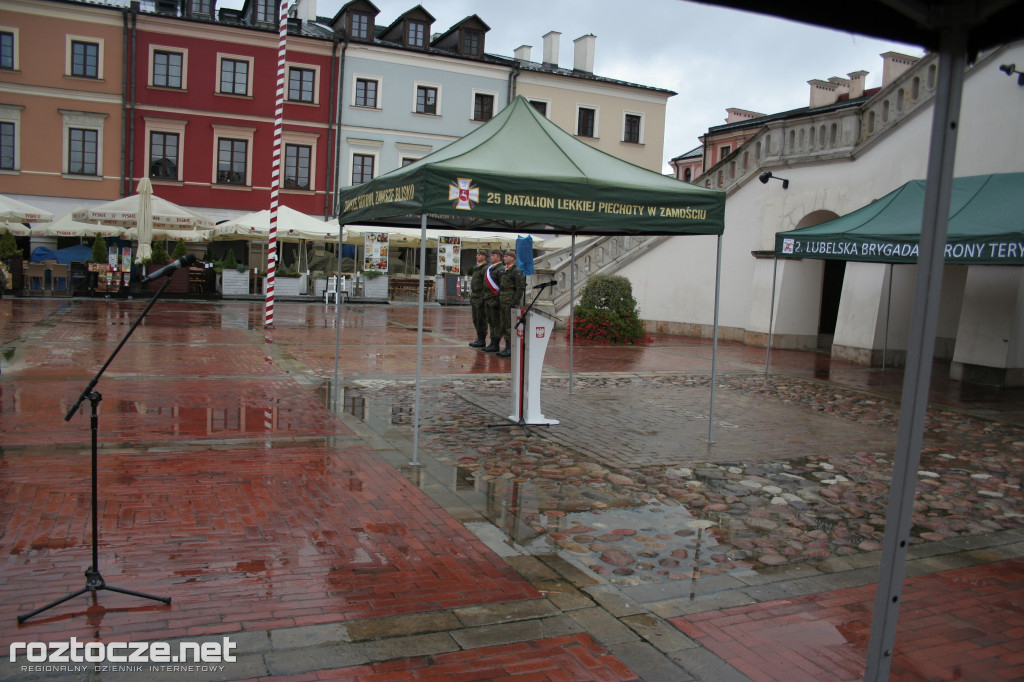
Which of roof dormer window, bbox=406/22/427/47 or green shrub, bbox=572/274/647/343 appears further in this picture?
roof dormer window, bbox=406/22/427/47

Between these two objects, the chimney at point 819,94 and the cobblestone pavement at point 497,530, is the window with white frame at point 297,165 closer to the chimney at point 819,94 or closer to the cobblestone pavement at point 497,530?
the chimney at point 819,94

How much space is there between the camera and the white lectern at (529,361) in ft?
28.1

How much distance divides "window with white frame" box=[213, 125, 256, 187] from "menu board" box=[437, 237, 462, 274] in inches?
396

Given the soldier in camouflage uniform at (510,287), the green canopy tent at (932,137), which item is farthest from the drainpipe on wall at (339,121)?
the green canopy tent at (932,137)

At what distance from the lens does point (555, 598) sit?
14.3 feet

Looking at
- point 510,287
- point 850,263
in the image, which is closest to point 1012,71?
point 850,263

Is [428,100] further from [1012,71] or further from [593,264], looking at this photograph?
[1012,71]

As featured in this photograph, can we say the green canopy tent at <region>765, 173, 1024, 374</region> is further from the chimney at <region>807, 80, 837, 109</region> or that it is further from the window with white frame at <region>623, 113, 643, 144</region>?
the window with white frame at <region>623, 113, 643, 144</region>

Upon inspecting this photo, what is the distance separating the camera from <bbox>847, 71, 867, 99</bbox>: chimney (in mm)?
33406

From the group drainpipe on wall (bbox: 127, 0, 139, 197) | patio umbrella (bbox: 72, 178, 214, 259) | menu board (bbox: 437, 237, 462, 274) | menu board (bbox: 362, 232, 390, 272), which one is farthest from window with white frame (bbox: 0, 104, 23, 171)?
menu board (bbox: 437, 237, 462, 274)

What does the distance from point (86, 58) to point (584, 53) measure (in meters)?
24.7

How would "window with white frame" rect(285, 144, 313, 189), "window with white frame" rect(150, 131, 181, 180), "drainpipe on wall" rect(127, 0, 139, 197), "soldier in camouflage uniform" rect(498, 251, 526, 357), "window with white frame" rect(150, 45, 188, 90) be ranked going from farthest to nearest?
"window with white frame" rect(285, 144, 313, 189)
"window with white frame" rect(150, 131, 181, 180)
"window with white frame" rect(150, 45, 188, 90)
"drainpipe on wall" rect(127, 0, 139, 197)
"soldier in camouflage uniform" rect(498, 251, 526, 357)

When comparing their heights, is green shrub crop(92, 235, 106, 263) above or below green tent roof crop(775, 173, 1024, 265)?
below

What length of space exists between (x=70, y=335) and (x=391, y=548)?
12.5 m
